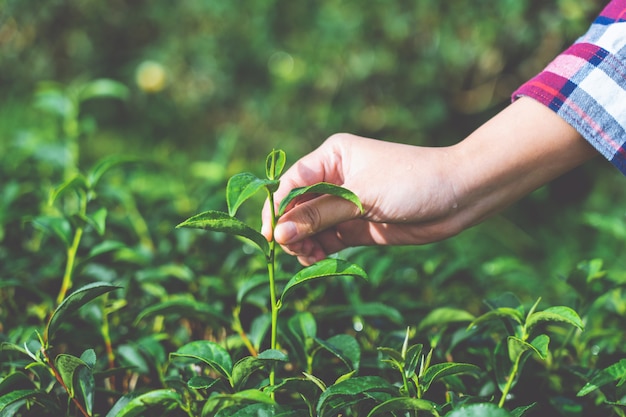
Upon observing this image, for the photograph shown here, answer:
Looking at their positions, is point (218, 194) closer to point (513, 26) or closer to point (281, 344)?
point (281, 344)

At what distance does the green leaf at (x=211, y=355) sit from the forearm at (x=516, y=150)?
0.62 metres

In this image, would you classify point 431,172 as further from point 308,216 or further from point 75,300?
point 75,300

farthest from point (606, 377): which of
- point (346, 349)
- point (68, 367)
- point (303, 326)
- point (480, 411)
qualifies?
point (68, 367)

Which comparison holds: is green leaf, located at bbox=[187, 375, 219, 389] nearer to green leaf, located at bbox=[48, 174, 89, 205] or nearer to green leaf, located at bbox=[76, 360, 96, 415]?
green leaf, located at bbox=[76, 360, 96, 415]

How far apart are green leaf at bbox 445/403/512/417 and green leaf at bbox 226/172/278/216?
1.46 ft

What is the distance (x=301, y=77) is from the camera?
3869mm

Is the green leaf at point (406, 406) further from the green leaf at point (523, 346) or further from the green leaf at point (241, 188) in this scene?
the green leaf at point (241, 188)

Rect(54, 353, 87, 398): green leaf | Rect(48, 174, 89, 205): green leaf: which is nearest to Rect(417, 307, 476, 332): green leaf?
Rect(54, 353, 87, 398): green leaf

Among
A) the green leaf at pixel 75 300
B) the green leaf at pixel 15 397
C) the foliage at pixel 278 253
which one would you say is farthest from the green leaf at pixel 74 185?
the green leaf at pixel 15 397

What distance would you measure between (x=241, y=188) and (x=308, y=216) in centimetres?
26

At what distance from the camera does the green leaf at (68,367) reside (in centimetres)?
104

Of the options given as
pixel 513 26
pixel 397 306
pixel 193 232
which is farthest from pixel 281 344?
pixel 513 26

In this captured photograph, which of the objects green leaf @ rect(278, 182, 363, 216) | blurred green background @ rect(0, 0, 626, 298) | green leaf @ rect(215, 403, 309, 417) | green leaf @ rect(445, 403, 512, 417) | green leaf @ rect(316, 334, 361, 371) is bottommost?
blurred green background @ rect(0, 0, 626, 298)

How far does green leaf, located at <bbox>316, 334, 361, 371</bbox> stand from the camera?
1116mm
